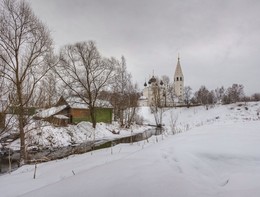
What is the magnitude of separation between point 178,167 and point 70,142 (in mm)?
20383

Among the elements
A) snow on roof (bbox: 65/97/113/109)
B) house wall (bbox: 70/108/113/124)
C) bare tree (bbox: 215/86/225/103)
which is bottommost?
house wall (bbox: 70/108/113/124)

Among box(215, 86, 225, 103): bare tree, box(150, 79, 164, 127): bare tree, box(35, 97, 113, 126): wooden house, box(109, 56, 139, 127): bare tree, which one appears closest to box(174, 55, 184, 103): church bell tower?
box(215, 86, 225, 103): bare tree

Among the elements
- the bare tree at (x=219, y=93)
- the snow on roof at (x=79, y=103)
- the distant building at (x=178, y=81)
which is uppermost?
the distant building at (x=178, y=81)

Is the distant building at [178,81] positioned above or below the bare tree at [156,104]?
above

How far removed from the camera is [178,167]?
342 cm

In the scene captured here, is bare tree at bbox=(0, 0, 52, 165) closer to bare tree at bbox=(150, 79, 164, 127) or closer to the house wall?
the house wall

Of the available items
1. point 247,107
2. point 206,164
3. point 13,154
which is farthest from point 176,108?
point 206,164

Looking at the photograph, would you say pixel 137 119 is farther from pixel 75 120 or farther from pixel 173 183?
pixel 173 183

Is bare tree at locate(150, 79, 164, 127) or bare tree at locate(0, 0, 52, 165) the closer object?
bare tree at locate(0, 0, 52, 165)

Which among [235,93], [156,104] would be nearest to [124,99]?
[156,104]

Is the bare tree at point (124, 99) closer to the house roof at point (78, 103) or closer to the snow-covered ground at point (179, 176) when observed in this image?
the house roof at point (78, 103)

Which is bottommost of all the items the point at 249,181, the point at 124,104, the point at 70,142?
the point at 70,142

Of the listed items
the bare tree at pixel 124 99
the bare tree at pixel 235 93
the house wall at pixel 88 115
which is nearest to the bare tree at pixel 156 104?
the bare tree at pixel 124 99

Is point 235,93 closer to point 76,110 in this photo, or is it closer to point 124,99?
point 124,99
